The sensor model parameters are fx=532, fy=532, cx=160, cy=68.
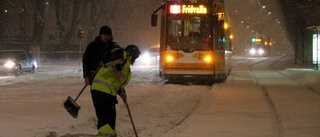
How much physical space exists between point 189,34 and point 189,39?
0.80 feet

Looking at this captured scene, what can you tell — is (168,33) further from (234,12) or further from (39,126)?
(234,12)

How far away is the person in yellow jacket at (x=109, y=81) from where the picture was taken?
7.87 m

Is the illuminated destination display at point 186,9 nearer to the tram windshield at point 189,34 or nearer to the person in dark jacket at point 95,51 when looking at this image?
the tram windshield at point 189,34

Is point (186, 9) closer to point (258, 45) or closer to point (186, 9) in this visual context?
point (186, 9)

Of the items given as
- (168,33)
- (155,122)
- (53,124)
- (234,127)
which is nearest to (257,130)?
(234,127)

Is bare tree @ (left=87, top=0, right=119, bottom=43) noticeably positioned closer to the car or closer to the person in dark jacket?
the car

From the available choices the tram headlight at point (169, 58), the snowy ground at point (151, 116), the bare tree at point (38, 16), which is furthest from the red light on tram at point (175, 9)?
the bare tree at point (38, 16)

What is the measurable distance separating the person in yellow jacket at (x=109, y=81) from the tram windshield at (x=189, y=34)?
626 inches

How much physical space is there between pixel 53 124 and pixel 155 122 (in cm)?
262

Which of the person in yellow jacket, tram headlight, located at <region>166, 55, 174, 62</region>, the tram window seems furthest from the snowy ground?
the tram window

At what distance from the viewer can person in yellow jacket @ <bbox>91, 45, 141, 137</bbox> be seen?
787 centimetres

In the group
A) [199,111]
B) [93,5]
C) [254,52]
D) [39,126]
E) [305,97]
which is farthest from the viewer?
[254,52]

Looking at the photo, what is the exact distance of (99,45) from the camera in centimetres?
817

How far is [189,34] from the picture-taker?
24.1 m
